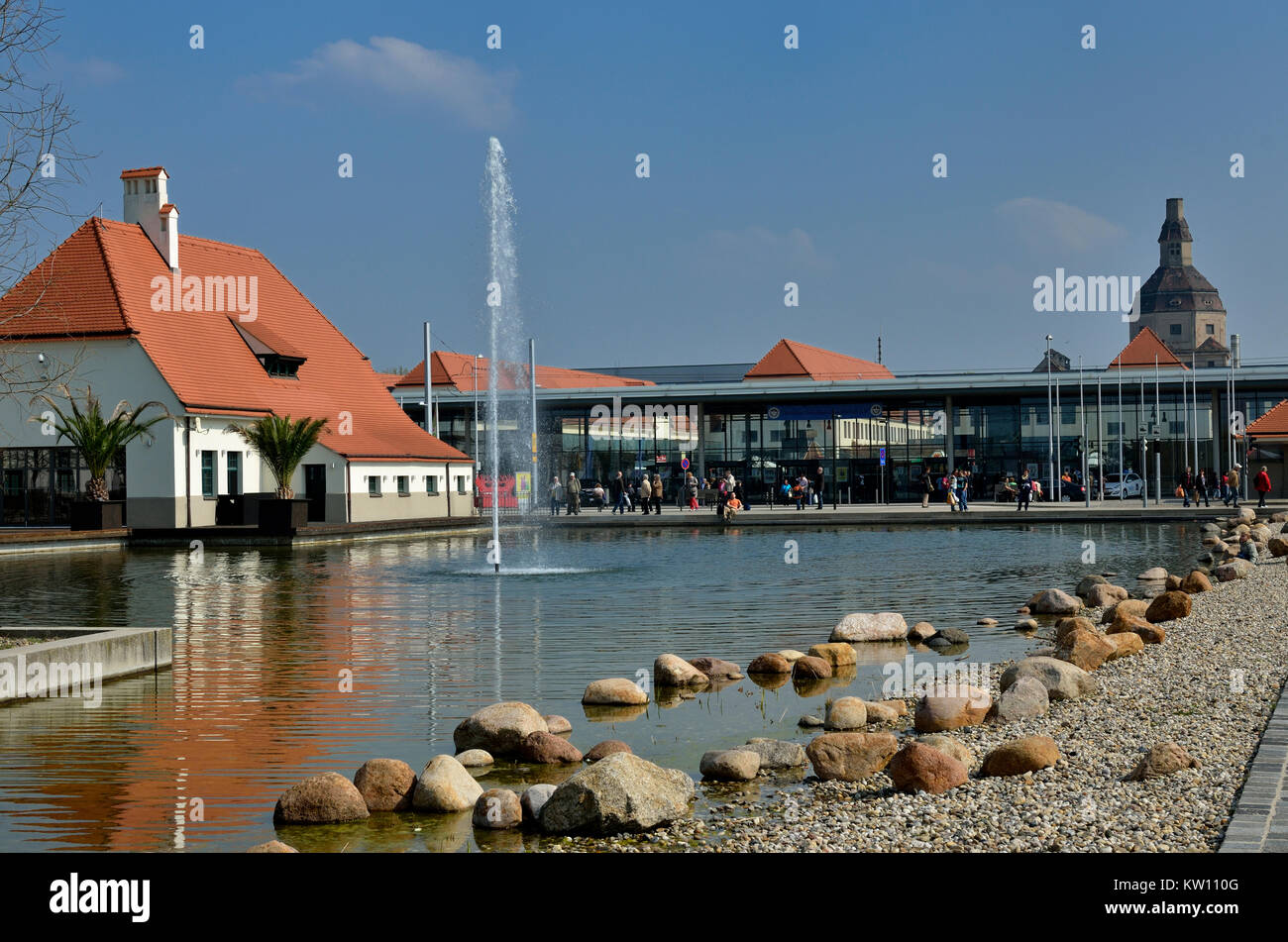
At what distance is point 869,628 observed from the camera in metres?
16.3

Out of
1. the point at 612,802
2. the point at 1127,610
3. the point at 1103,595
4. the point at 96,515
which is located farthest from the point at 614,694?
the point at 96,515

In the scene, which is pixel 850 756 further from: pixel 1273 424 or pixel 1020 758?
pixel 1273 424

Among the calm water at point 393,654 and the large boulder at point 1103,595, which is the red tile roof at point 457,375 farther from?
the large boulder at point 1103,595

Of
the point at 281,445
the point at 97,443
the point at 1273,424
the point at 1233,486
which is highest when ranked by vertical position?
the point at 1273,424

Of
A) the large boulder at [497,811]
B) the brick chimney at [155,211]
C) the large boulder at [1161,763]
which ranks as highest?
the brick chimney at [155,211]

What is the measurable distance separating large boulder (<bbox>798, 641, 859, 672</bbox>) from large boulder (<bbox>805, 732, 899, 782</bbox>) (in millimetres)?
4939

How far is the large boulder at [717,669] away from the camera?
13477mm

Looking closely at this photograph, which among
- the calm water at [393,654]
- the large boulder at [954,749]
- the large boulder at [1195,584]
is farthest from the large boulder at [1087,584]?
the large boulder at [954,749]

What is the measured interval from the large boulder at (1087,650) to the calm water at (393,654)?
134 centimetres

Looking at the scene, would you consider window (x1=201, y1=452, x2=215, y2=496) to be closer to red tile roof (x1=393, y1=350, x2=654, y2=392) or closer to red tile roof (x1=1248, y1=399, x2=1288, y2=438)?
red tile roof (x1=393, y1=350, x2=654, y2=392)

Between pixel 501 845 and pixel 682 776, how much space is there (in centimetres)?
137

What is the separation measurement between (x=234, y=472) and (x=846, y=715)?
125 feet

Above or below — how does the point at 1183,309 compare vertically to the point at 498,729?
above
